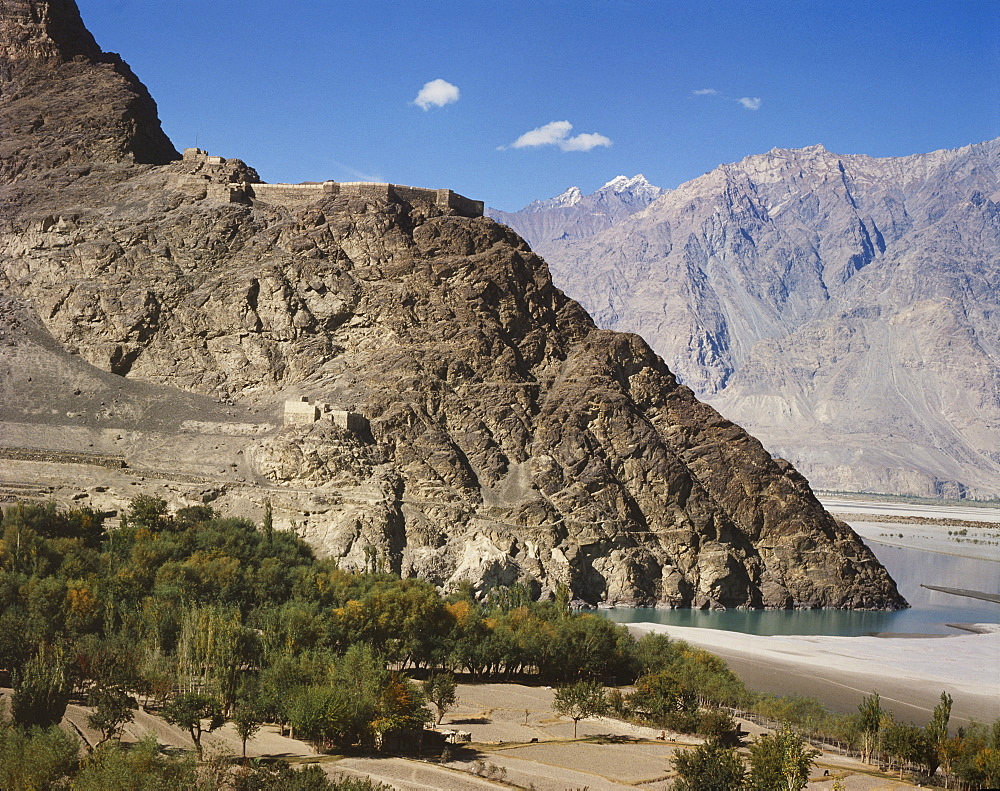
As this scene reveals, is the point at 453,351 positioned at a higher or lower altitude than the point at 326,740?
higher

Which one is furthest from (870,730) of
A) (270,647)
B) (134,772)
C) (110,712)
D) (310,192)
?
(310,192)

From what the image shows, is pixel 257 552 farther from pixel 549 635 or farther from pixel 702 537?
pixel 702 537

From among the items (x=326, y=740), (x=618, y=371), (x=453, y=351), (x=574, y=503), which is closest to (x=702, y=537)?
(x=574, y=503)

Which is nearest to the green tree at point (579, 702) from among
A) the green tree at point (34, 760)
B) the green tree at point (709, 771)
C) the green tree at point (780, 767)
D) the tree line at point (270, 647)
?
the tree line at point (270, 647)

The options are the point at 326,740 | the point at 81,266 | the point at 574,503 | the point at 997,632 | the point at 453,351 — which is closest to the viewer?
the point at 326,740

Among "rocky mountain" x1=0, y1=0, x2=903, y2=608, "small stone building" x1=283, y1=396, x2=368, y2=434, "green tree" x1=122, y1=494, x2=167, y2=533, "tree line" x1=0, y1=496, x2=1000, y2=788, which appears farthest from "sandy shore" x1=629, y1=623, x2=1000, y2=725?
"green tree" x1=122, y1=494, x2=167, y2=533

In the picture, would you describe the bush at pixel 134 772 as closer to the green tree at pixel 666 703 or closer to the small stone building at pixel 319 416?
the green tree at pixel 666 703
